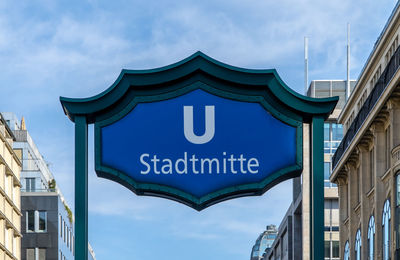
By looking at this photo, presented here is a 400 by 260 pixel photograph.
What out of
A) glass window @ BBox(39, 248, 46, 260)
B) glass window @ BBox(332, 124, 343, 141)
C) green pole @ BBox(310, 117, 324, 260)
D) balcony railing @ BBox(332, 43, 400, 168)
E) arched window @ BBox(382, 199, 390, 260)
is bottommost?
green pole @ BBox(310, 117, 324, 260)

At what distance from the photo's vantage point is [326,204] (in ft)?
325

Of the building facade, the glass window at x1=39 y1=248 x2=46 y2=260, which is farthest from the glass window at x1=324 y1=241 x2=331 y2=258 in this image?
the glass window at x1=39 y1=248 x2=46 y2=260

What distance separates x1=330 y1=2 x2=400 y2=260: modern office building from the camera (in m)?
56.0

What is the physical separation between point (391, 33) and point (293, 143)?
47.7 metres

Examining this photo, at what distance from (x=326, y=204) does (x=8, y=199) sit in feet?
99.2

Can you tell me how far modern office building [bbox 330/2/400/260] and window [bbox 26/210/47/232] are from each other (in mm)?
33275

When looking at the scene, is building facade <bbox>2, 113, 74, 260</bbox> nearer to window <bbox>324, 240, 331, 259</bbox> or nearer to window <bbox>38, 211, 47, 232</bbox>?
window <bbox>38, 211, 47, 232</bbox>

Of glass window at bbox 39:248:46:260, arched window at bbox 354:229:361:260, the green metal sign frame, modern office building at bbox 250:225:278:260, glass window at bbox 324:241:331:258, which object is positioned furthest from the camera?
modern office building at bbox 250:225:278:260

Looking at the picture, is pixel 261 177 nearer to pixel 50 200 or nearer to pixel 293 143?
pixel 293 143

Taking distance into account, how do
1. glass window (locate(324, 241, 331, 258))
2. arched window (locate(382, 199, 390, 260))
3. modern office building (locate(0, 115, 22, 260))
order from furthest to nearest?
glass window (locate(324, 241, 331, 258)) < modern office building (locate(0, 115, 22, 260)) < arched window (locate(382, 199, 390, 260))

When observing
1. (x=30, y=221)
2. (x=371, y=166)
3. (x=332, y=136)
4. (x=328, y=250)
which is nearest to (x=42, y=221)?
(x=30, y=221)

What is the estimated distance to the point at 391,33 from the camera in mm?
58562

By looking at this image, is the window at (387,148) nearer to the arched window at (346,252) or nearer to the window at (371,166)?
the window at (371,166)

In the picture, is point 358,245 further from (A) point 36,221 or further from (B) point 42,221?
(A) point 36,221
